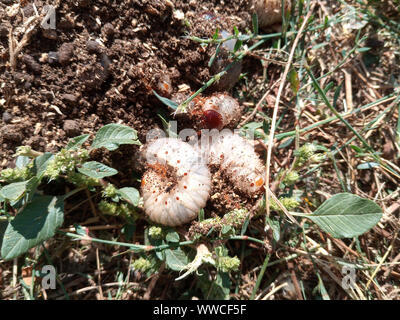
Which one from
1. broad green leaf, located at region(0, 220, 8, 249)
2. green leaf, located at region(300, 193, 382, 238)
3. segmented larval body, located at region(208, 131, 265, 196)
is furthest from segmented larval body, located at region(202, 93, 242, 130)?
broad green leaf, located at region(0, 220, 8, 249)

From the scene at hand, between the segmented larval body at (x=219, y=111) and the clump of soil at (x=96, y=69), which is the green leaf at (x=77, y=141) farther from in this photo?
the segmented larval body at (x=219, y=111)

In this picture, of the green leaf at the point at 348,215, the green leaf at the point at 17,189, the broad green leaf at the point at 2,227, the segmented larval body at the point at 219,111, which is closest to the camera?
the green leaf at the point at 17,189

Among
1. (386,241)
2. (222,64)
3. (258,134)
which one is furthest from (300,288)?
(222,64)

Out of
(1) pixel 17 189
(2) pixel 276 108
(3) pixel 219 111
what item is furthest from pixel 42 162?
(2) pixel 276 108

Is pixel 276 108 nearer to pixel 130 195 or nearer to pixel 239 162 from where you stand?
pixel 239 162

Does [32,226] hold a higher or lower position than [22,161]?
lower

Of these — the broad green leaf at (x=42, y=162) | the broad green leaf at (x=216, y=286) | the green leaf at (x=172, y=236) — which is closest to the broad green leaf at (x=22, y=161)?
the broad green leaf at (x=42, y=162)
